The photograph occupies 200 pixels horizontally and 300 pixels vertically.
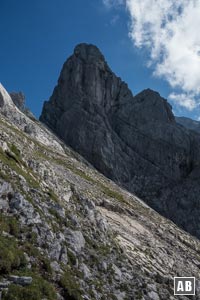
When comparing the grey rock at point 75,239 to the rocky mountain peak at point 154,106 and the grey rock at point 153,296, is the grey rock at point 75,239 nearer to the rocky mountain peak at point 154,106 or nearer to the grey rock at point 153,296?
the grey rock at point 153,296

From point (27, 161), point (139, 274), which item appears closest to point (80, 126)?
point (27, 161)

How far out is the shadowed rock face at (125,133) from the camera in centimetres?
12062

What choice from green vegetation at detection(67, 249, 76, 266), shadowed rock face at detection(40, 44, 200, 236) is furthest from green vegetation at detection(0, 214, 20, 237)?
shadowed rock face at detection(40, 44, 200, 236)

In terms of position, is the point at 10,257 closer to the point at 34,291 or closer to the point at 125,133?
the point at 34,291

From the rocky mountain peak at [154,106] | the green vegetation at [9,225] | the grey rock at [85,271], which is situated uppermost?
the rocky mountain peak at [154,106]

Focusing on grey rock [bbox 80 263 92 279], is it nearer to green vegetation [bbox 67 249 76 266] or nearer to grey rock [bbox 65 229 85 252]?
green vegetation [bbox 67 249 76 266]

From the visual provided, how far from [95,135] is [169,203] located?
3462 cm

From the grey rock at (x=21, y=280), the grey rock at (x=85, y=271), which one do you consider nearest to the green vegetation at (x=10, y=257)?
the grey rock at (x=21, y=280)

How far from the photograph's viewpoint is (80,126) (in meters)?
133

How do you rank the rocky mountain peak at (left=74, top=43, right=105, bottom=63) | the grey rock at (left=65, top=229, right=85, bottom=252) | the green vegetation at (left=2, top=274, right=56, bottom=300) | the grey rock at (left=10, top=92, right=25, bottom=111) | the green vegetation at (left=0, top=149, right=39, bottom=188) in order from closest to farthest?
the green vegetation at (left=2, top=274, right=56, bottom=300) → the grey rock at (left=65, top=229, right=85, bottom=252) → the green vegetation at (left=0, top=149, right=39, bottom=188) → the grey rock at (left=10, top=92, right=25, bottom=111) → the rocky mountain peak at (left=74, top=43, right=105, bottom=63)

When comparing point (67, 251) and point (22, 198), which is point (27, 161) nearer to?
point (22, 198)

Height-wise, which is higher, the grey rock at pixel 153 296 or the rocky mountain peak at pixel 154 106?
the rocky mountain peak at pixel 154 106

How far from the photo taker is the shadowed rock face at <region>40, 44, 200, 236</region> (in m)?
121

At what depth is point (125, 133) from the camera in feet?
461
